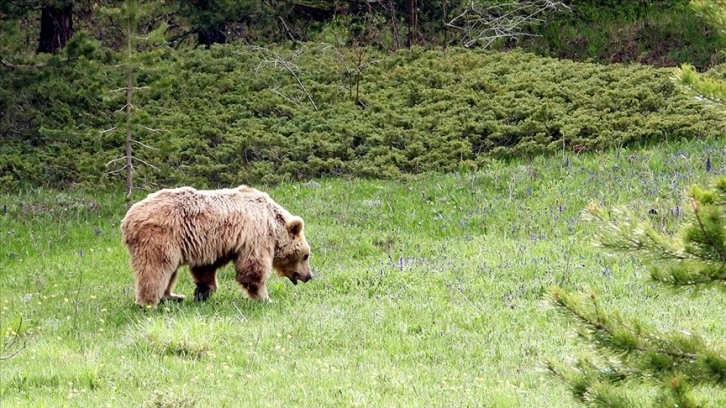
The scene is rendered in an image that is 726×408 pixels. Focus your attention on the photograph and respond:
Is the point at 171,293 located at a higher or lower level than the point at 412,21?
lower

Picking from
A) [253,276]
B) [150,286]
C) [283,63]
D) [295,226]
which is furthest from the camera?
[283,63]

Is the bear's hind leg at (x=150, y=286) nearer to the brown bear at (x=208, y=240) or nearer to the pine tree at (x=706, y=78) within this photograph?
the brown bear at (x=208, y=240)

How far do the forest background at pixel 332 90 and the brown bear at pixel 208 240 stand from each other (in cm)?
537

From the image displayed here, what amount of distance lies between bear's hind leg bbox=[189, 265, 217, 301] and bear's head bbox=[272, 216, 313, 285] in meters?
0.75

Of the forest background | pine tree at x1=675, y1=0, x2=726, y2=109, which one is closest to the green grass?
pine tree at x1=675, y1=0, x2=726, y2=109

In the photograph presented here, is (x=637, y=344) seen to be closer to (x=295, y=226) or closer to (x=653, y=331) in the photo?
(x=653, y=331)

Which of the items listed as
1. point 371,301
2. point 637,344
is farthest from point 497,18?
point 637,344

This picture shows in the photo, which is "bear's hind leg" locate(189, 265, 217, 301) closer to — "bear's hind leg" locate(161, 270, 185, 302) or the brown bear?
the brown bear

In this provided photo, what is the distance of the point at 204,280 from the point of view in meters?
11.5

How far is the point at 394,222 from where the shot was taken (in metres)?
15.3

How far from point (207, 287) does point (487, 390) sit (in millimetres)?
4754

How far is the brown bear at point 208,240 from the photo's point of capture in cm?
1033

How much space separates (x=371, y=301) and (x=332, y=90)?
38.3 ft

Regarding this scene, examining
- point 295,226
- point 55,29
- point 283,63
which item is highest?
point 55,29
